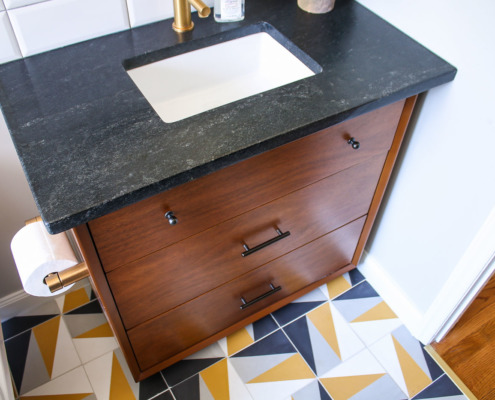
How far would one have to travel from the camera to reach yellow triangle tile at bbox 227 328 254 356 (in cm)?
147

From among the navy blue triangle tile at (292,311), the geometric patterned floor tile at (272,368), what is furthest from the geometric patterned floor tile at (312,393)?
the navy blue triangle tile at (292,311)

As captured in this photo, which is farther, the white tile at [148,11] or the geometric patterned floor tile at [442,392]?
the geometric patterned floor tile at [442,392]

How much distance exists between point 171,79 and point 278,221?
45 centimetres

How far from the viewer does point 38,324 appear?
1.52 metres

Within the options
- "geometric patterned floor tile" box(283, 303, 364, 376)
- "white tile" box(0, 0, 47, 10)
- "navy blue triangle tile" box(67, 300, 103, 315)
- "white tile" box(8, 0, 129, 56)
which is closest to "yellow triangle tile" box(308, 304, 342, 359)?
"geometric patterned floor tile" box(283, 303, 364, 376)

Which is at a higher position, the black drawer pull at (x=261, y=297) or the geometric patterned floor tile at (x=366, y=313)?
the black drawer pull at (x=261, y=297)

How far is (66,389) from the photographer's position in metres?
1.37

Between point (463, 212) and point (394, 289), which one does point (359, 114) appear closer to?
point (463, 212)

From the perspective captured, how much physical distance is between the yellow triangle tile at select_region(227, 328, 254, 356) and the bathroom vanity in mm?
149

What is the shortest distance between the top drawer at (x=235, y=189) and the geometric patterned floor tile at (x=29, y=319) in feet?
2.53

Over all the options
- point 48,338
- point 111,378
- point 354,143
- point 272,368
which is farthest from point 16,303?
point 354,143

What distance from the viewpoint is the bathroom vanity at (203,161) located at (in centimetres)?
84

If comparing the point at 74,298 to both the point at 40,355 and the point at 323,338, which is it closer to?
the point at 40,355

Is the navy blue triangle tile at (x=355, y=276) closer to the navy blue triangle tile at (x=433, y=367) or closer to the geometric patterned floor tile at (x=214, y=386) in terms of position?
the navy blue triangle tile at (x=433, y=367)
